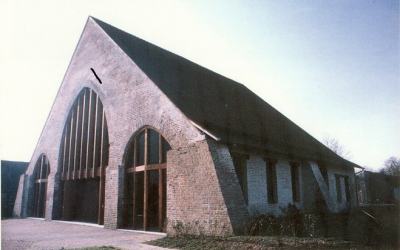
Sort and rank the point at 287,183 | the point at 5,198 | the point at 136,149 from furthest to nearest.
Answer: the point at 5,198
the point at 287,183
the point at 136,149

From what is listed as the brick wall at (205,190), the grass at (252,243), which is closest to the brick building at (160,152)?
the brick wall at (205,190)

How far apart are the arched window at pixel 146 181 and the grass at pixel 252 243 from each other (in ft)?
10.3

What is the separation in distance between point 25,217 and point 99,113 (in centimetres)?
1101

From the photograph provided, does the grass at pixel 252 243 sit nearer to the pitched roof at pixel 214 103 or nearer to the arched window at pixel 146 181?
the arched window at pixel 146 181

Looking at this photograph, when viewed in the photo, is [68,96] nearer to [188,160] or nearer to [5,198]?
[188,160]

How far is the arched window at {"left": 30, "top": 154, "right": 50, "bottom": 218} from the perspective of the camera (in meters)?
20.2

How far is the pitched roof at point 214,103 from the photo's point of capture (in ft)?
41.1

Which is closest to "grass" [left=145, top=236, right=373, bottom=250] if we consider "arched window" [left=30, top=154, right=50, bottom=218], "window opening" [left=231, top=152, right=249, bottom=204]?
"window opening" [left=231, top=152, right=249, bottom=204]

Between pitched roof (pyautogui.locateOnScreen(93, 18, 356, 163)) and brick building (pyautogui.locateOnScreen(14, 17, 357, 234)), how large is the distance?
101mm

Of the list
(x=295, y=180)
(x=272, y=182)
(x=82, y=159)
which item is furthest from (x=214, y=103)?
(x=82, y=159)

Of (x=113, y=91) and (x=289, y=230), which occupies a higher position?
(x=113, y=91)

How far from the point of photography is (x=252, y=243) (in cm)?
782

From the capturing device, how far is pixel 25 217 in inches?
837

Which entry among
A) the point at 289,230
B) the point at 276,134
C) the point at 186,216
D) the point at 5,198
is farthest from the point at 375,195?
the point at 5,198
